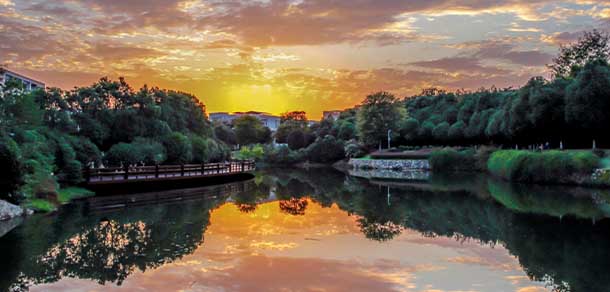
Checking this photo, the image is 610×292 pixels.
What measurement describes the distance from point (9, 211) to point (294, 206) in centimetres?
1114

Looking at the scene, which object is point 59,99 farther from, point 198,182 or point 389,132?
point 389,132

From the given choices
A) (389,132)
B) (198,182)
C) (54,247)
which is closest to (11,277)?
(54,247)

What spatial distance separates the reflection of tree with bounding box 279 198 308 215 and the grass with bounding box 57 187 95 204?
9362 mm

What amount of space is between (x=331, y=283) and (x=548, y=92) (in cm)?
3655

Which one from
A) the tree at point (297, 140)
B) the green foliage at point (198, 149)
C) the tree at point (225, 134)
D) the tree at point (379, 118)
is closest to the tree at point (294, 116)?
the tree at point (225, 134)

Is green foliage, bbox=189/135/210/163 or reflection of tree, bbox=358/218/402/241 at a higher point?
green foliage, bbox=189/135/210/163

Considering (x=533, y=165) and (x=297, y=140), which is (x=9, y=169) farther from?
(x=297, y=140)

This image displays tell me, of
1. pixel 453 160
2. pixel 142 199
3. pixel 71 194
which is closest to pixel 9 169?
pixel 71 194

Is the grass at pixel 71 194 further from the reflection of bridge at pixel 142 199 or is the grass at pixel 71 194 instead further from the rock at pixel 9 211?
the rock at pixel 9 211

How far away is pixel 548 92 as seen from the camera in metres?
41.2

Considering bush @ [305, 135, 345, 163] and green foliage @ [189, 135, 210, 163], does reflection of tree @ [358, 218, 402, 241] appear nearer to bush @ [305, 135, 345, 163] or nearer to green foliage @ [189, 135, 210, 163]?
green foliage @ [189, 135, 210, 163]

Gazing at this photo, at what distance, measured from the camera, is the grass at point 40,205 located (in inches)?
769

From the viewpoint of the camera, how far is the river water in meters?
9.88

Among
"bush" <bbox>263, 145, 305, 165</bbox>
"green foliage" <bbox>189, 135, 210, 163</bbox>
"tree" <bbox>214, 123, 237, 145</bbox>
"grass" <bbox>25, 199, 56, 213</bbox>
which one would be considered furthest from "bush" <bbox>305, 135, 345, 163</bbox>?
"grass" <bbox>25, 199, 56, 213</bbox>
